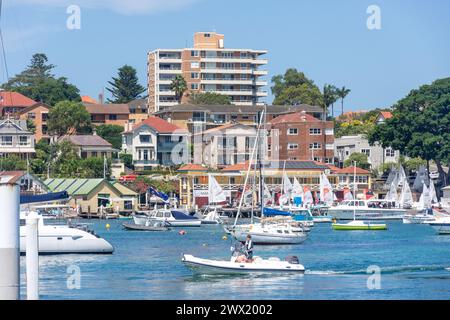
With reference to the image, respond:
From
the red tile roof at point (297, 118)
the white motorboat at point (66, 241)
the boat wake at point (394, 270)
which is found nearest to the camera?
the boat wake at point (394, 270)

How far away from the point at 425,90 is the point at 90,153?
139ft

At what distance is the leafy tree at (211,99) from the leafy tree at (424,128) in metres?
42.6

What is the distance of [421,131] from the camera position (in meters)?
127

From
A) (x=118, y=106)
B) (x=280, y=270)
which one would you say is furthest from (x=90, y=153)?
(x=280, y=270)

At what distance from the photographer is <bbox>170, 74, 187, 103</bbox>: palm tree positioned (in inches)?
6772

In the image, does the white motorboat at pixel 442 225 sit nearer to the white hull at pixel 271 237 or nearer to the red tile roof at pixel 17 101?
the white hull at pixel 271 237

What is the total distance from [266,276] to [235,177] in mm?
85962

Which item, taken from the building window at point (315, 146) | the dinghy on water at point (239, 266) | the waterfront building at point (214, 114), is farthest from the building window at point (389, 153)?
the dinghy on water at point (239, 266)

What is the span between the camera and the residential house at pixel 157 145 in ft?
448

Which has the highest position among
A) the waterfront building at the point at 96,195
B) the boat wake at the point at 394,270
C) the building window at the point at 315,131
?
the building window at the point at 315,131

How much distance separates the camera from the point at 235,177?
123 m

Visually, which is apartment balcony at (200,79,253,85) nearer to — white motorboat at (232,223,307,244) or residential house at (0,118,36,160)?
residential house at (0,118,36,160)
